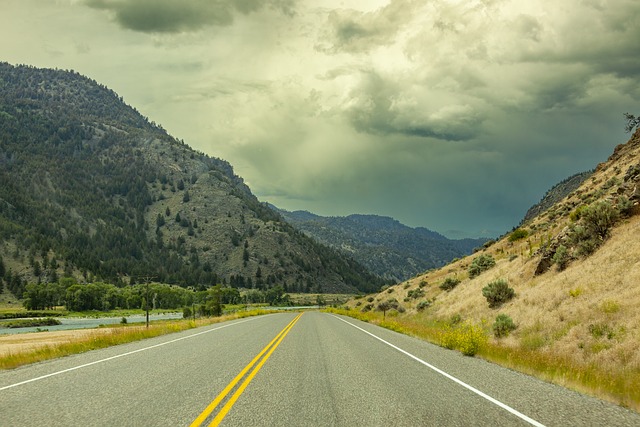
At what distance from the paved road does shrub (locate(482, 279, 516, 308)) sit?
1440cm

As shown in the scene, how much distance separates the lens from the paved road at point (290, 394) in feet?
22.9

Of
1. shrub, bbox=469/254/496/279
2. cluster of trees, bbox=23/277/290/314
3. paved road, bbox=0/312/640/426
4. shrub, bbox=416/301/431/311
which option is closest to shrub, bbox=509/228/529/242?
shrub, bbox=469/254/496/279

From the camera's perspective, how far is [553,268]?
26453 mm

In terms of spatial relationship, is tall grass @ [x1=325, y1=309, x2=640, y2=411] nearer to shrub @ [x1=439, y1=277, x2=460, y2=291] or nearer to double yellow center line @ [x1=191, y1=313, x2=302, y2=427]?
double yellow center line @ [x1=191, y1=313, x2=302, y2=427]

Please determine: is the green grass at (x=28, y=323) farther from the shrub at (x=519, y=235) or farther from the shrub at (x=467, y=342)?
the shrub at (x=467, y=342)

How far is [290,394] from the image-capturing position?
8.75 m

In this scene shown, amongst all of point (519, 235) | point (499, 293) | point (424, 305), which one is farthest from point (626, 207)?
point (519, 235)

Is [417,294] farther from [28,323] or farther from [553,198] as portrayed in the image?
[553,198]

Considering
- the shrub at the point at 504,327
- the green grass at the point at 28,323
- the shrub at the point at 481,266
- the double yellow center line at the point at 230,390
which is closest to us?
the double yellow center line at the point at 230,390

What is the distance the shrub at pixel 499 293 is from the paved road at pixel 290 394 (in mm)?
14398

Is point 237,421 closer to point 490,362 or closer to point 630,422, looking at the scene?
point 630,422

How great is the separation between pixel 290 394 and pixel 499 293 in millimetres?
22575

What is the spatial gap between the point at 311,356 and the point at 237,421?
27.4 feet

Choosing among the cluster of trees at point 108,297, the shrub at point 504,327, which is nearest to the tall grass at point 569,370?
the shrub at point 504,327
